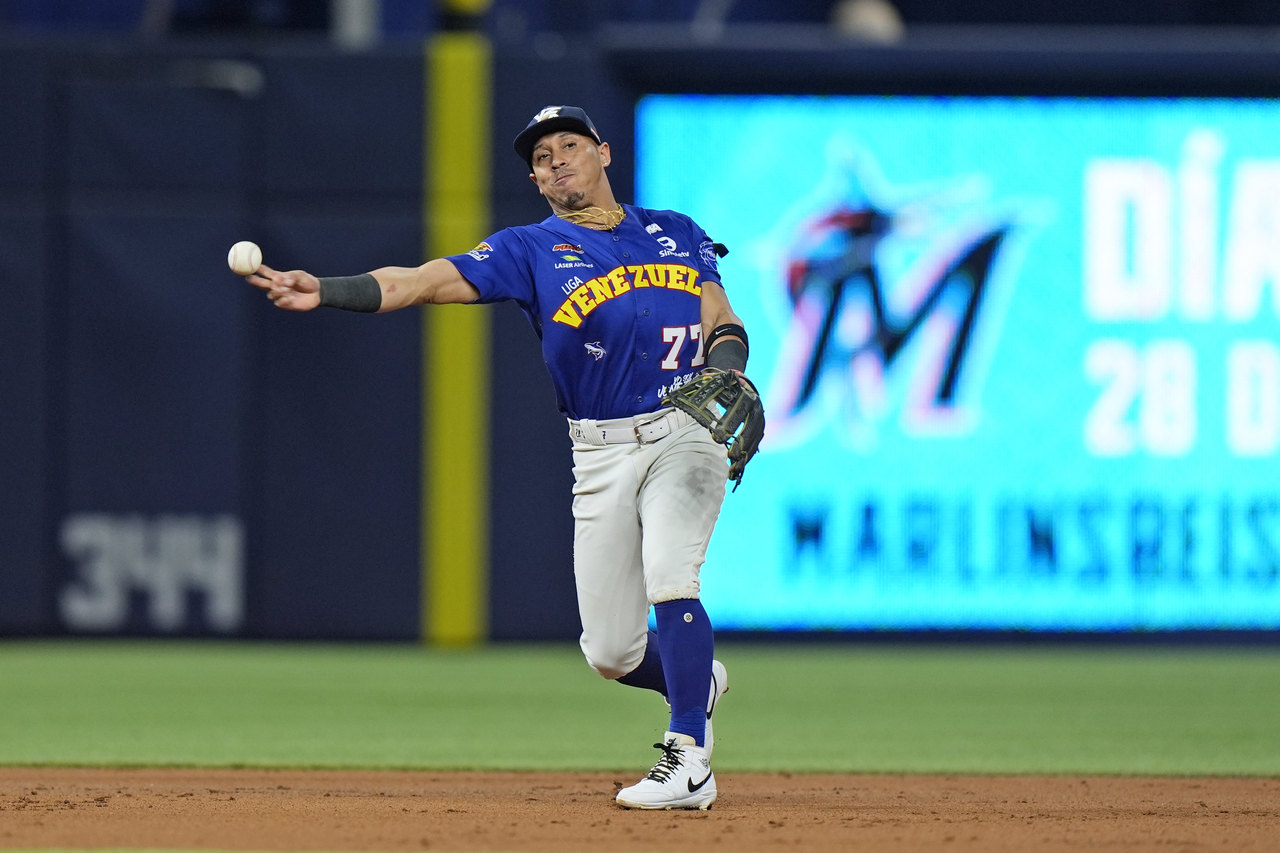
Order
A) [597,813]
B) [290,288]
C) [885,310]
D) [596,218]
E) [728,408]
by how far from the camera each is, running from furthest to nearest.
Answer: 1. [885,310]
2. [596,218]
3. [728,408]
4. [597,813]
5. [290,288]

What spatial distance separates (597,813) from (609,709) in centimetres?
263

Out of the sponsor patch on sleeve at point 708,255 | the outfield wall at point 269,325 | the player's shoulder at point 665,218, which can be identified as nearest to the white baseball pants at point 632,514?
the sponsor patch on sleeve at point 708,255

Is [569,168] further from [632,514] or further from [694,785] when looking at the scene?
[694,785]

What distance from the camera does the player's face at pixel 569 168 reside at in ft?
15.6

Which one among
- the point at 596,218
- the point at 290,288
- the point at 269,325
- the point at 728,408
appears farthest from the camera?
the point at 269,325

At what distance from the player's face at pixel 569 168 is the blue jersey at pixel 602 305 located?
0.09 metres

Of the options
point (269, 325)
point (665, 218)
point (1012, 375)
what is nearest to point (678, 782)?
point (665, 218)

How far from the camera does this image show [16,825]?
4.20 m

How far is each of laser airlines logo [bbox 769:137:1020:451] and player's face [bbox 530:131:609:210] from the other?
424 cm

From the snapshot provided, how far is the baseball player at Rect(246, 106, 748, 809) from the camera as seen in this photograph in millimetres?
4527

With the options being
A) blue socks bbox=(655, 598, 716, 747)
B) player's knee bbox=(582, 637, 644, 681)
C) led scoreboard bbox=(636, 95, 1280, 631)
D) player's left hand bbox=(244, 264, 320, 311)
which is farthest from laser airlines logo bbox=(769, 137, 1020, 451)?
player's left hand bbox=(244, 264, 320, 311)

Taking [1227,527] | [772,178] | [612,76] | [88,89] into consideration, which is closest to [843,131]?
[772,178]

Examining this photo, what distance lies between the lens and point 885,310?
902 cm

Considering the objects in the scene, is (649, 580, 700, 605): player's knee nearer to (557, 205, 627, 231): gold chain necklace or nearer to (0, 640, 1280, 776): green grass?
(557, 205, 627, 231): gold chain necklace
